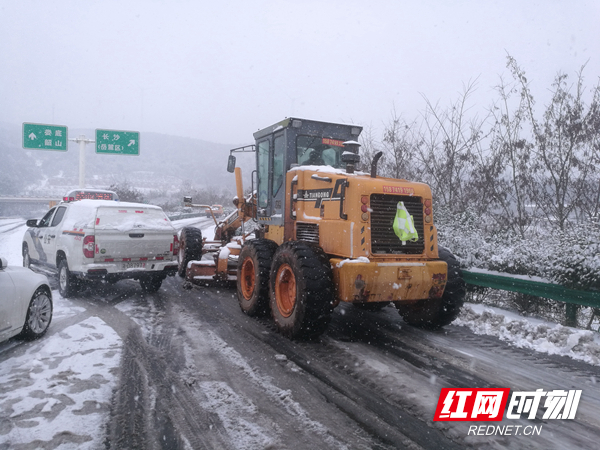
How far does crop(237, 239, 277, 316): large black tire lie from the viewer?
6832 millimetres

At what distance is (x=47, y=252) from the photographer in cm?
910

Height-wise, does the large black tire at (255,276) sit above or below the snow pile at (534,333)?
above

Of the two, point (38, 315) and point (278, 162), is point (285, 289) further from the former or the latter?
point (38, 315)

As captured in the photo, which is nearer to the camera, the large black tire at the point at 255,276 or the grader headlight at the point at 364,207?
the grader headlight at the point at 364,207

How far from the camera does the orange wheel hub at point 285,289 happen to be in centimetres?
615

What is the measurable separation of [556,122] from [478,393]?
7581mm

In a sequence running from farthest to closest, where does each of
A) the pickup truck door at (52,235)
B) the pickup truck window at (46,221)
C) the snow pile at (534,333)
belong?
the pickup truck window at (46,221) < the pickup truck door at (52,235) < the snow pile at (534,333)

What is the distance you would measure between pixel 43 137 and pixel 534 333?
22746 millimetres

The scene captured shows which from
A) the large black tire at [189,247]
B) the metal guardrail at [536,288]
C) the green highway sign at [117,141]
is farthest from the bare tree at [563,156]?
the green highway sign at [117,141]

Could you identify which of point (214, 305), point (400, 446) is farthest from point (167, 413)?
point (214, 305)

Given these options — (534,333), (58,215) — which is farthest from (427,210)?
(58,215)

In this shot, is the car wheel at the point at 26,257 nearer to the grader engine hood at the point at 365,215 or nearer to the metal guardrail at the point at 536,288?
the grader engine hood at the point at 365,215

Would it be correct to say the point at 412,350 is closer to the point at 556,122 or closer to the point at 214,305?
the point at 214,305

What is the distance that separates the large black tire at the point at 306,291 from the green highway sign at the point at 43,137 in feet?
64.6
